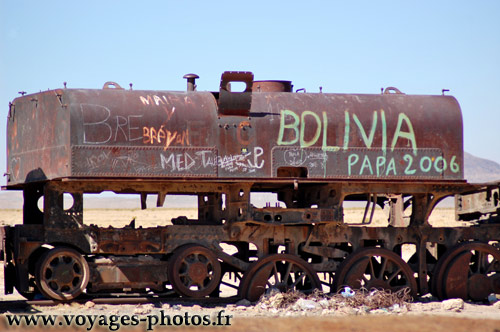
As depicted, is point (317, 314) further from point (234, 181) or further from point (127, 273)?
point (127, 273)

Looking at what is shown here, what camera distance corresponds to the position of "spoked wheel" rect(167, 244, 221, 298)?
49.4 ft

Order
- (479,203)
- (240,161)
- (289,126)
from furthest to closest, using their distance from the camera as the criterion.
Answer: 1. (479,203)
2. (289,126)
3. (240,161)

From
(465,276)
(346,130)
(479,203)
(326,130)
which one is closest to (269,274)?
(326,130)

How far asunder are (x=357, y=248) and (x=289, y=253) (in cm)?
136

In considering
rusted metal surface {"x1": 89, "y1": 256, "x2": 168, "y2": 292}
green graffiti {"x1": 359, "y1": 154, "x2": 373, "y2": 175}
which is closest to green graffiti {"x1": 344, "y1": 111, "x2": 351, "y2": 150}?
green graffiti {"x1": 359, "y1": 154, "x2": 373, "y2": 175}

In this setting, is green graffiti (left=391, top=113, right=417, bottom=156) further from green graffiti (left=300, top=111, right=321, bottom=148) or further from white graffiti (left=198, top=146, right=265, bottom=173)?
white graffiti (left=198, top=146, right=265, bottom=173)

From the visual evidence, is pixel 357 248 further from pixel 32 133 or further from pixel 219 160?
pixel 32 133

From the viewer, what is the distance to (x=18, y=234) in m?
14.8

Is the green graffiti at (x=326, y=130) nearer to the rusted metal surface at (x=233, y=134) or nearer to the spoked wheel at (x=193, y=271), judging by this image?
the rusted metal surface at (x=233, y=134)

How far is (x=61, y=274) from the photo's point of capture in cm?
1470

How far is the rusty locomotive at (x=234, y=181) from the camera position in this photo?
14.8m

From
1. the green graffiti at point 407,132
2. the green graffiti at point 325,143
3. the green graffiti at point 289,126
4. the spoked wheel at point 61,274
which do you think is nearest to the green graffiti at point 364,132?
the green graffiti at point 407,132

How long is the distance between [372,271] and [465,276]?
6.25 feet

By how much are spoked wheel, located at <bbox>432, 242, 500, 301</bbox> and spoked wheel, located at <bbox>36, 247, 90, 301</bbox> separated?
691 cm
